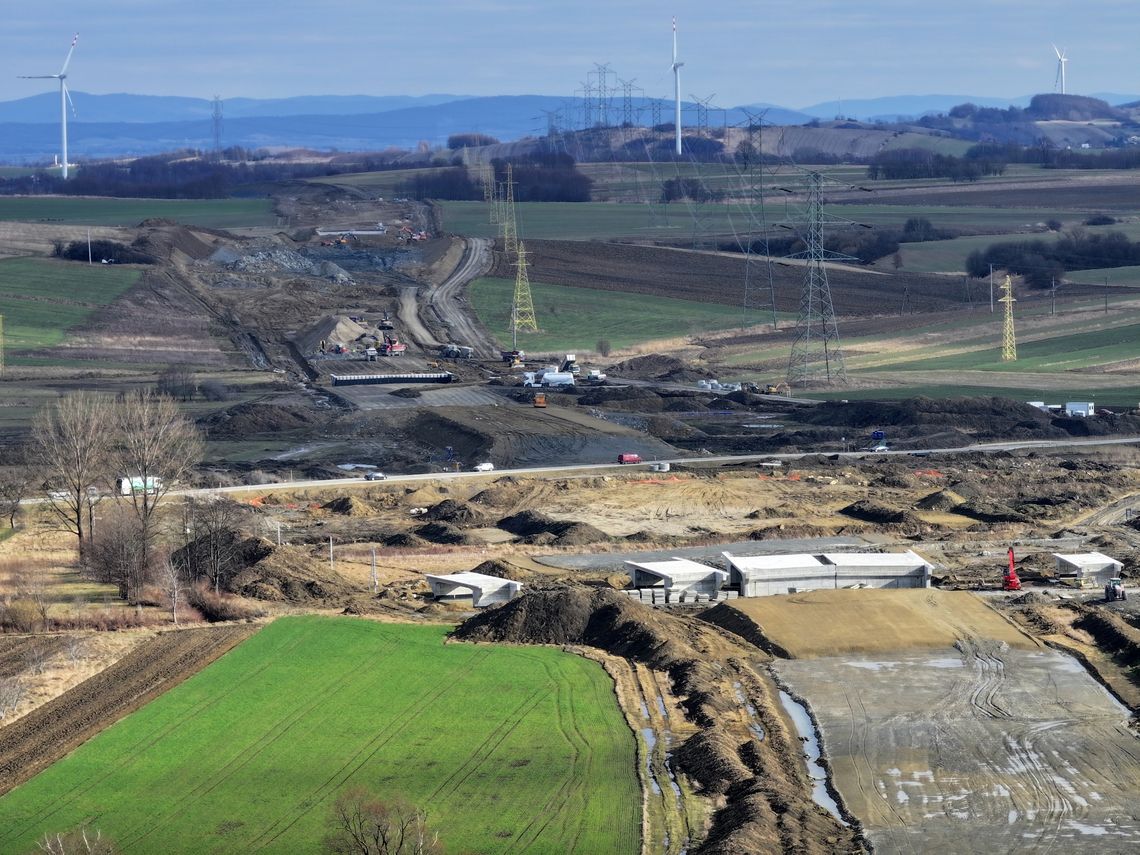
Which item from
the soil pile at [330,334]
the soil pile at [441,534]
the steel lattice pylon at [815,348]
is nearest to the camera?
Result: the soil pile at [441,534]

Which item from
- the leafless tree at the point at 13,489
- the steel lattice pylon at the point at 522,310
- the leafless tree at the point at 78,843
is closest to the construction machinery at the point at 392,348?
the steel lattice pylon at the point at 522,310

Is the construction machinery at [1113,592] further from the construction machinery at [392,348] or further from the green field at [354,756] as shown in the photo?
the construction machinery at [392,348]

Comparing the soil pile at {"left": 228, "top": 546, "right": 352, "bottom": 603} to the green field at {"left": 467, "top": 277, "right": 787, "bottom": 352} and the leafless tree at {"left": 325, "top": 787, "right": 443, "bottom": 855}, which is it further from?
the green field at {"left": 467, "top": 277, "right": 787, "bottom": 352}

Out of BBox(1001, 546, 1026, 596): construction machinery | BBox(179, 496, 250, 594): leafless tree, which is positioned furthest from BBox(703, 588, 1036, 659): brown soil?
BBox(179, 496, 250, 594): leafless tree

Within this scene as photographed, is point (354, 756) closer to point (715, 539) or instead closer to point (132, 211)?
point (715, 539)

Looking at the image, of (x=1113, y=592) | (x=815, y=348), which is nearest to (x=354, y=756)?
(x=1113, y=592)

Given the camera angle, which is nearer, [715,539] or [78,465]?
[78,465]

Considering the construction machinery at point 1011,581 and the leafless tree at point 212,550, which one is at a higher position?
the leafless tree at point 212,550
